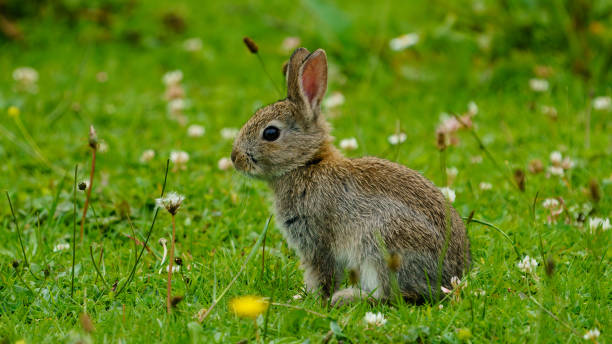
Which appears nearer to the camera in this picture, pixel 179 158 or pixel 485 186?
pixel 485 186

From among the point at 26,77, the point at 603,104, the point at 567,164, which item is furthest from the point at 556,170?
the point at 26,77

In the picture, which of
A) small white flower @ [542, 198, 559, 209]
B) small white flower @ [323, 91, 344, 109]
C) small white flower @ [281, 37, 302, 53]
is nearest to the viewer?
small white flower @ [542, 198, 559, 209]

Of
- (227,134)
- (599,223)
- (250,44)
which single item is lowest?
(227,134)

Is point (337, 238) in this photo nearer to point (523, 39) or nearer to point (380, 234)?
point (380, 234)

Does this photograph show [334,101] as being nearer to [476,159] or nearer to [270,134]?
[476,159]

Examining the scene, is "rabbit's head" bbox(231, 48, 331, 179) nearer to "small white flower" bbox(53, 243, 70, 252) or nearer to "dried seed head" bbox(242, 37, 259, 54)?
"dried seed head" bbox(242, 37, 259, 54)

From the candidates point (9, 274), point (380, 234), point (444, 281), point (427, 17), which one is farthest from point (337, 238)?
point (427, 17)

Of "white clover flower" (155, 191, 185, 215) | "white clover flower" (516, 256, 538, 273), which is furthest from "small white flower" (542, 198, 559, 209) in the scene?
"white clover flower" (155, 191, 185, 215)
